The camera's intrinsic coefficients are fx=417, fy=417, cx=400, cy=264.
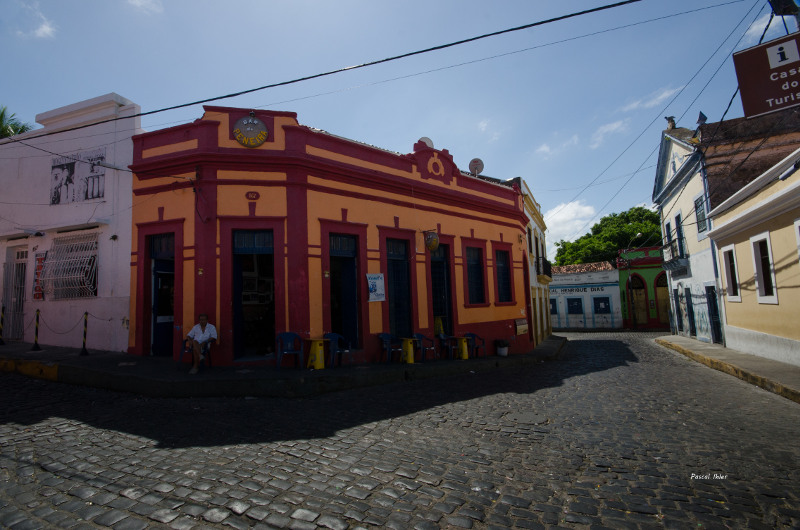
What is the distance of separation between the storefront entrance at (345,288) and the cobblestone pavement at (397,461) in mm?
3213

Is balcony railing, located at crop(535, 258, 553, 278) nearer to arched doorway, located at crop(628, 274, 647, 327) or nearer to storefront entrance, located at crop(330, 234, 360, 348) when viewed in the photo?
arched doorway, located at crop(628, 274, 647, 327)

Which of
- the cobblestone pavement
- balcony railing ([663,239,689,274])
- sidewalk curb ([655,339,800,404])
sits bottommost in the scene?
sidewalk curb ([655,339,800,404])

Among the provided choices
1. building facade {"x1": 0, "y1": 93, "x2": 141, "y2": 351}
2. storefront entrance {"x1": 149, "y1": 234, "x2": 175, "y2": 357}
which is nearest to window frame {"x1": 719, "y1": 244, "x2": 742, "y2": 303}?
storefront entrance {"x1": 149, "y1": 234, "x2": 175, "y2": 357}

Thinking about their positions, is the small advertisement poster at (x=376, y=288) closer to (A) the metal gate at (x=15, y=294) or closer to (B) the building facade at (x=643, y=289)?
(A) the metal gate at (x=15, y=294)

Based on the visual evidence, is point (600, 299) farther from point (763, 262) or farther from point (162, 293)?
point (162, 293)

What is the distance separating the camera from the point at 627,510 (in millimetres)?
3412

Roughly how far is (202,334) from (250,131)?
4711mm

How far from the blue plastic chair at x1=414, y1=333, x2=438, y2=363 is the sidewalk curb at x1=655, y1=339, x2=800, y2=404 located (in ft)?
23.7

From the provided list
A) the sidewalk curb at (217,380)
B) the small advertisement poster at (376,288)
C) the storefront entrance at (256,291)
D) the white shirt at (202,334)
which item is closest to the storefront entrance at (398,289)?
the small advertisement poster at (376,288)

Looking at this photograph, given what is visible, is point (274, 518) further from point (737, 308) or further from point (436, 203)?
point (737, 308)

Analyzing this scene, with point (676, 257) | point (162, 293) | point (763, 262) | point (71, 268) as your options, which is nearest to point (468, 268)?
point (763, 262)

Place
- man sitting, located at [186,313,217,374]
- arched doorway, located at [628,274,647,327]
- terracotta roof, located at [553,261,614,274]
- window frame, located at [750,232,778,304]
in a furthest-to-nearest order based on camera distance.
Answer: terracotta roof, located at [553,261,614,274]
arched doorway, located at [628,274,647,327]
window frame, located at [750,232,778,304]
man sitting, located at [186,313,217,374]

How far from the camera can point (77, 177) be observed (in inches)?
455

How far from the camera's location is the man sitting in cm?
825
